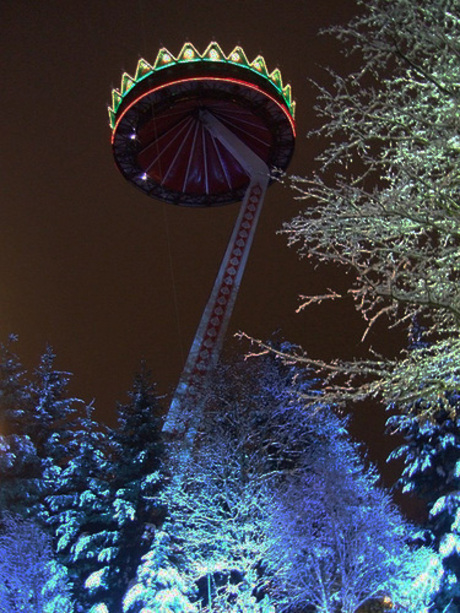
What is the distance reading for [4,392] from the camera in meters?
24.1

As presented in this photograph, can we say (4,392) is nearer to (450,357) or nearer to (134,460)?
(134,460)

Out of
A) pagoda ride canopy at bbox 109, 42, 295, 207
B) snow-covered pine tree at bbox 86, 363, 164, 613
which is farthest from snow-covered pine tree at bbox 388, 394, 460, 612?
pagoda ride canopy at bbox 109, 42, 295, 207

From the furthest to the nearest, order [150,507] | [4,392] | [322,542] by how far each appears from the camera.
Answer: [4,392] < [150,507] < [322,542]

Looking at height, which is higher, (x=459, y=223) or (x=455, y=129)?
(x=455, y=129)

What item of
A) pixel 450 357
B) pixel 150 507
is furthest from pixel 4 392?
pixel 450 357

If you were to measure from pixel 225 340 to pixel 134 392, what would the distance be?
272 inches

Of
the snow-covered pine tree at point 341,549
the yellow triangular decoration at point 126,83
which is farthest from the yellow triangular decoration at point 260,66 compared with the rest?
the snow-covered pine tree at point 341,549

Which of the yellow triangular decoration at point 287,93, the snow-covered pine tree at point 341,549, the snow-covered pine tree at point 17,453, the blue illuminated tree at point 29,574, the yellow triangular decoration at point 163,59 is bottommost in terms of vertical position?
the snow-covered pine tree at point 341,549

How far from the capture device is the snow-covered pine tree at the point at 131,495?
19766 millimetres

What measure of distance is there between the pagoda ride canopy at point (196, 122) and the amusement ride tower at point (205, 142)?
5 cm

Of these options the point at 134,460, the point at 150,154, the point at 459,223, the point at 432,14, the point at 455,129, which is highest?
the point at 150,154

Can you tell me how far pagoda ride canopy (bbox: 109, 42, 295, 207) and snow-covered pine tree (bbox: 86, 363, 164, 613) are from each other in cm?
1135

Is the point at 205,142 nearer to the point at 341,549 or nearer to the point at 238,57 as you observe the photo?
the point at 238,57

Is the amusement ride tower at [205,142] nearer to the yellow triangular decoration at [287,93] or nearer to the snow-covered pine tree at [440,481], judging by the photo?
the yellow triangular decoration at [287,93]
